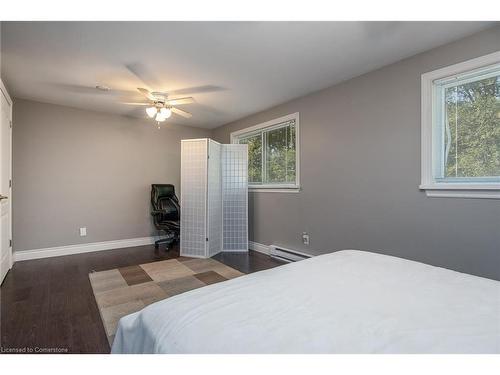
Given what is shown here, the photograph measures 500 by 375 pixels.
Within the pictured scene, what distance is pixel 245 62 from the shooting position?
2.56m

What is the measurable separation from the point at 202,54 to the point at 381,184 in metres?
2.23

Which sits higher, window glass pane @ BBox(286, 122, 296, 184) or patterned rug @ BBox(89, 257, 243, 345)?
window glass pane @ BBox(286, 122, 296, 184)

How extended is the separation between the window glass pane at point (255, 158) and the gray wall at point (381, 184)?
0.83 metres

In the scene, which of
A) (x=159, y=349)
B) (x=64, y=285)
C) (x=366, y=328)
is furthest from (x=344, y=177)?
(x=64, y=285)

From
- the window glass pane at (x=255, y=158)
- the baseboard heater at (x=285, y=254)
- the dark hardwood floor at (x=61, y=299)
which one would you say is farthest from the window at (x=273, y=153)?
the dark hardwood floor at (x=61, y=299)

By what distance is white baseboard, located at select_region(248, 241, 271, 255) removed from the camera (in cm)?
408

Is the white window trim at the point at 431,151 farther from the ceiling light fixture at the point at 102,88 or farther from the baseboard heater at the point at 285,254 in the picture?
the ceiling light fixture at the point at 102,88

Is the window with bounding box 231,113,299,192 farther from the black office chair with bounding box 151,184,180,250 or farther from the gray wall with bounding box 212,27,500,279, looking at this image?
the black office chair with bounding box 151,184,180,250

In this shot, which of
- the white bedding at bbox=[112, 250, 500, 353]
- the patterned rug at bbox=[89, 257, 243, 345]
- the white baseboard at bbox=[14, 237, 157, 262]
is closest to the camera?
the white bedding at bbox=[112, 250, 500, 353]

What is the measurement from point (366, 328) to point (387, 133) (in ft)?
7.57

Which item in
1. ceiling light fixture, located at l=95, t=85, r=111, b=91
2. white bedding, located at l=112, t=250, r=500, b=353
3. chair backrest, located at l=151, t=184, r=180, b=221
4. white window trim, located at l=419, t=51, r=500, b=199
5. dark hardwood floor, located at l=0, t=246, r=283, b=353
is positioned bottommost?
dark hardwood floor, located at l=0, t=246, r=283, b=353

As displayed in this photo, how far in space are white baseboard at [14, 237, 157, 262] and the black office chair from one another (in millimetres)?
397

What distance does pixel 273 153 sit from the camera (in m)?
4.18

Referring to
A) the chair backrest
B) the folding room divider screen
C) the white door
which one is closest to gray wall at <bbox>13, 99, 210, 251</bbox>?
the chair backrest
